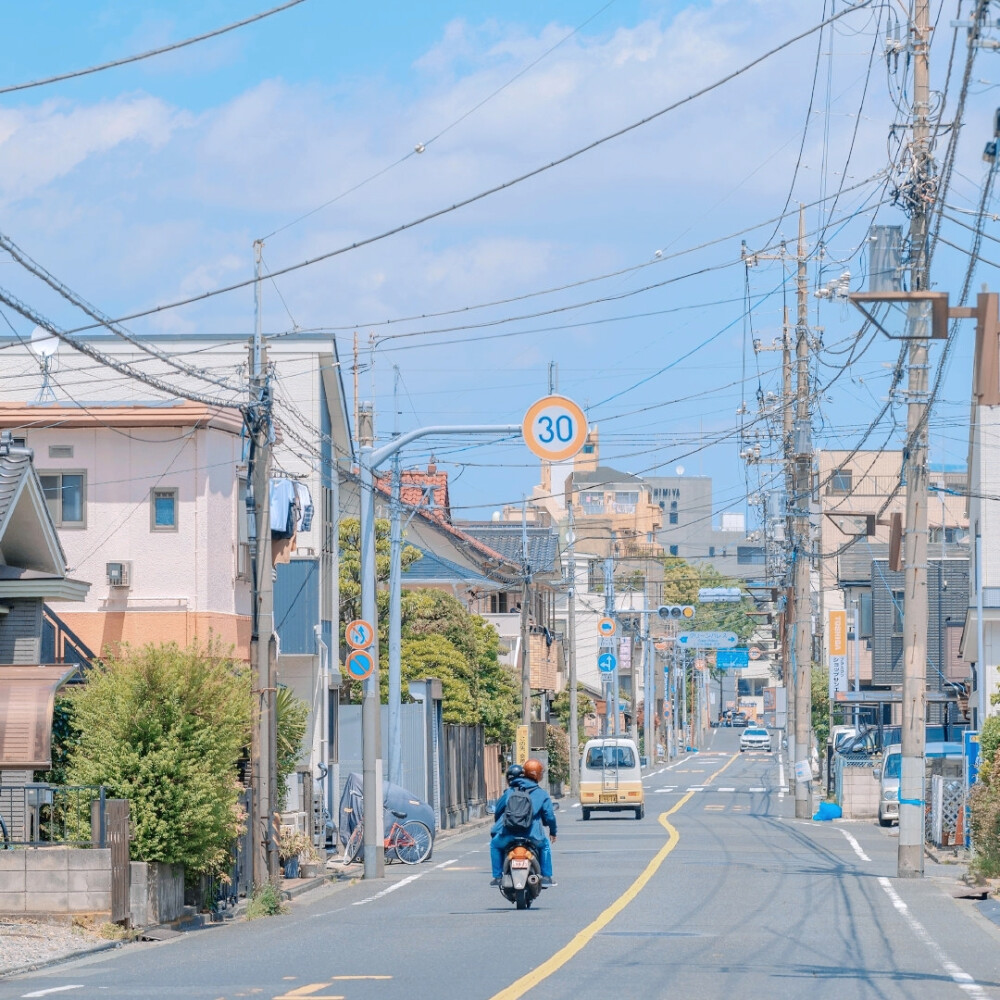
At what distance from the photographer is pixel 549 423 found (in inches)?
790

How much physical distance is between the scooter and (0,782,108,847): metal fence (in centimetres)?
466

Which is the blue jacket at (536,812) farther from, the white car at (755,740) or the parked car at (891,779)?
the white car at (755,740)

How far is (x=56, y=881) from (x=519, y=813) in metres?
5.22

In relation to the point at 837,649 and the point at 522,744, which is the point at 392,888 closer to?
the point at 522,744

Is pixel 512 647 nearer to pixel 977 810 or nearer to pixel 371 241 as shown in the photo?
pixel 977 810

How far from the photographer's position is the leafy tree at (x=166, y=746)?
18734 mm

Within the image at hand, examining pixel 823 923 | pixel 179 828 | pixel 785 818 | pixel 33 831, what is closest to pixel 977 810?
pixel 823 923

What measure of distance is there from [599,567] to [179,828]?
88.8 meters

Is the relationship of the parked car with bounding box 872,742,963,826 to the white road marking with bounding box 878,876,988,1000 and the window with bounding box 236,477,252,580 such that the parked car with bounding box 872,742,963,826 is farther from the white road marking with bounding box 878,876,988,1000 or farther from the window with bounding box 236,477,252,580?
the white road marking with bounding box 878,876,988,1000

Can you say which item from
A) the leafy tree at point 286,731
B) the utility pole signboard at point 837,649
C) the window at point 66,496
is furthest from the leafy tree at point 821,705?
the leafy tree at point 286,731

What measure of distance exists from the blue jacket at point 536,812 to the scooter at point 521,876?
20cm

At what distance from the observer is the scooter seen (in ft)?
62.2

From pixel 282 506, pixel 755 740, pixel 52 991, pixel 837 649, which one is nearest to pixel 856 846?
pixel 282 506

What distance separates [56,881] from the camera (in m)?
17.5
